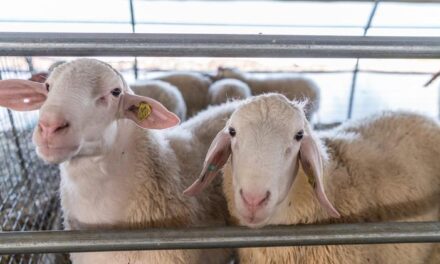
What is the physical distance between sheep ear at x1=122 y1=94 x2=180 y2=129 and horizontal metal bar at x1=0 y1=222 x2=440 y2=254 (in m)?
0.54

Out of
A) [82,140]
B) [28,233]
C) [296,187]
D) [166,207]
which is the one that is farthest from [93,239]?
[296,187]

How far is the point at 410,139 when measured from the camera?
2.56m

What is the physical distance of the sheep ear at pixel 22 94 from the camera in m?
1.98

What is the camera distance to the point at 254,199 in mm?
1684

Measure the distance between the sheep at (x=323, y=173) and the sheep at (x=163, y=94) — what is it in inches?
67.0

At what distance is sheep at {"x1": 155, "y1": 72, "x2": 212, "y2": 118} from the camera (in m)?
5.14

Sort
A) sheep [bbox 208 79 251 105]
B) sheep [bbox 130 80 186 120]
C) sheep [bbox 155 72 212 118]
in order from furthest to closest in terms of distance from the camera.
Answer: sheep [bbox 155 72 212 118], sheep [bbox 208 79 251 105], sheep [bbox 130 80 186 120]

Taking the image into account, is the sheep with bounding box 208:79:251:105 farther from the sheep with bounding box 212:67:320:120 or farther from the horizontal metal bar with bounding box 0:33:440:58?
the horizontal metal bar with bounding box 0:33:440:58

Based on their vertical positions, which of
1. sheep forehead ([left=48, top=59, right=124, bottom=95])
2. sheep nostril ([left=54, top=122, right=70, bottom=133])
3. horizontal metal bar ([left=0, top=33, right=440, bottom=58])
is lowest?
sheep nostril ([left=54, top=122, right=70, bottom=133])

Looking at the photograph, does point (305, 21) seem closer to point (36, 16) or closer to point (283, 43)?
point (36, 16)

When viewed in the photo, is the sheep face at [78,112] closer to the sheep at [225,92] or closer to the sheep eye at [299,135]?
the sheep eye at [299,135]

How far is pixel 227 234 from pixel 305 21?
542 centimetres

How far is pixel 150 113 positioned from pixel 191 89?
3.17m

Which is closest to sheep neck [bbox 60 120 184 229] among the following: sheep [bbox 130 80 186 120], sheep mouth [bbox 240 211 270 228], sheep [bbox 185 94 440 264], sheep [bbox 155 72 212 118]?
sheep [bbox 185 94 440 264]
